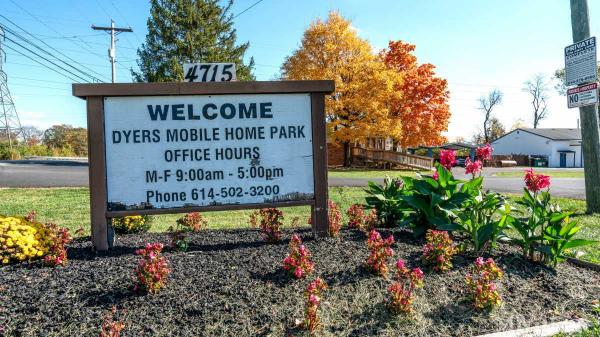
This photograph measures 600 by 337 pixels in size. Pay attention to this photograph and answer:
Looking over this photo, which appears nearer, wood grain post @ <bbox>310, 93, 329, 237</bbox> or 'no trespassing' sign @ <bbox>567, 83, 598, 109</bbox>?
wood grain post @ <bbox>310, 93, 329, 237</bbox>

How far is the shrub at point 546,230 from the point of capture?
3.69 m

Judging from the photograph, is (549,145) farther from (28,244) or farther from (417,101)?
(28,244)

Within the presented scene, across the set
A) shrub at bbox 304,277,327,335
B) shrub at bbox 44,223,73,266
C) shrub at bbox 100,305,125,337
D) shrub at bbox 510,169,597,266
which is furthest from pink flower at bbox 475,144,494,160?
shrub at bbox 44,223,73,266

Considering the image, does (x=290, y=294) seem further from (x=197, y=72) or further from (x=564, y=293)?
(x=197, y=72)

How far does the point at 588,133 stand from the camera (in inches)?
303

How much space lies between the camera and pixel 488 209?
4.20 metres

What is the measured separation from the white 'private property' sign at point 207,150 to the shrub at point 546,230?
2.09 metres

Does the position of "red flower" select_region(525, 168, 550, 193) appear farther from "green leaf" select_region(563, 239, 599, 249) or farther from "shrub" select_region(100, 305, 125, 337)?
"shrub" select_region(100, 305, 125, 337)

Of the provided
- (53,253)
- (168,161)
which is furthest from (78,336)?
(168,161)

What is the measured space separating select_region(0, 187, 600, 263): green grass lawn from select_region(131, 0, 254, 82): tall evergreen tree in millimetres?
16177

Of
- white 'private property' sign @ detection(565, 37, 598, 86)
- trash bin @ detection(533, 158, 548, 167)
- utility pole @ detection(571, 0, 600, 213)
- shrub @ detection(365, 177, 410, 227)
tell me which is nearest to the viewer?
shrub @ detection(365, 177, 410, 227)

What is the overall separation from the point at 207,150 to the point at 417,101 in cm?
3090

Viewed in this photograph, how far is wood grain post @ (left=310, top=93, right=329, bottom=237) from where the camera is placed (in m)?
4.40

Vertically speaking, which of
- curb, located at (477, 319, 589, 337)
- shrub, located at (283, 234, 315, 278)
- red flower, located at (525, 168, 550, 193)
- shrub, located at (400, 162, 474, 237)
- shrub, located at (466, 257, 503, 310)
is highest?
red flower, located at (525, 168, 550, 193)
